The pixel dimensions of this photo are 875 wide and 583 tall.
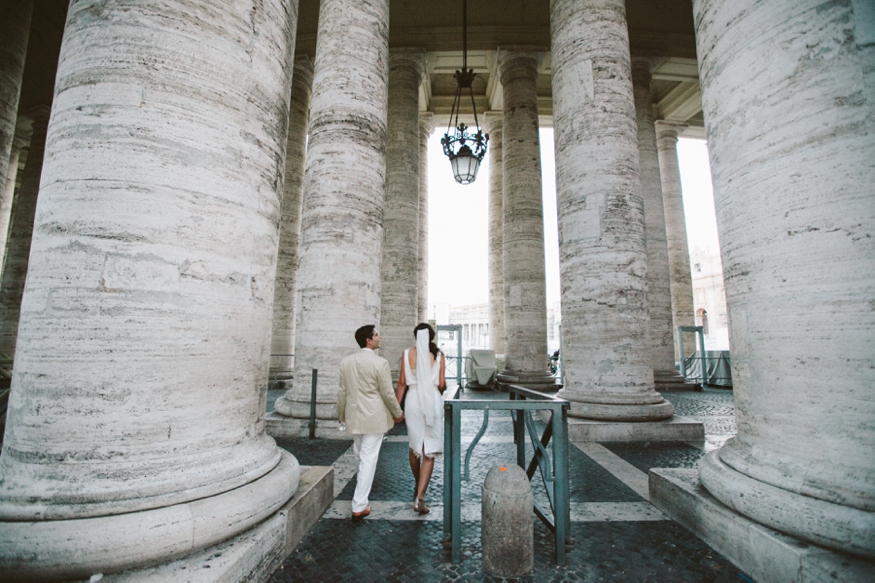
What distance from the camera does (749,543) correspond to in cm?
263

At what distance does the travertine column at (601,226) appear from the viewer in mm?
6551

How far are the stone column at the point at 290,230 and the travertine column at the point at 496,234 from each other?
7.99m

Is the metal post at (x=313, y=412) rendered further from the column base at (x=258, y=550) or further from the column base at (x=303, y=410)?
the column base at (x=258, y=550)

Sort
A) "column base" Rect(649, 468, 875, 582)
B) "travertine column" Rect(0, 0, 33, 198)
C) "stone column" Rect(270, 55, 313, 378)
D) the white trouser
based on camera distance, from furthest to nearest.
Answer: "stone column" Rect(270, 55, 313, 378)
"travertine column" Rect(0, 0, 33, 198)
the white trouser
"column base" Rect(649, 468, 875, 582)

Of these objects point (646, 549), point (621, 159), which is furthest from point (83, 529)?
point (621, 159)

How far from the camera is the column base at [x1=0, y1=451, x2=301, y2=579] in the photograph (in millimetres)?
1911

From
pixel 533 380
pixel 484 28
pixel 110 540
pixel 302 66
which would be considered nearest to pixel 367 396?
pixel 110 540

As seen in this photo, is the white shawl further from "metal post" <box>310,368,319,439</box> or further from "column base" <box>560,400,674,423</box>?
"column base" <box>560,400,674,423</box>

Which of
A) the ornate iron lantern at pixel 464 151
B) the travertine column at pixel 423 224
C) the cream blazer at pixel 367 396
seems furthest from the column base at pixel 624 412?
the travertine column at pixel 423 224

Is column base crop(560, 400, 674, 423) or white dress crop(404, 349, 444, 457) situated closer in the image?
white dress crop(404, 349, 444, 457)

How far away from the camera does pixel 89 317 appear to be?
2143 millimetres

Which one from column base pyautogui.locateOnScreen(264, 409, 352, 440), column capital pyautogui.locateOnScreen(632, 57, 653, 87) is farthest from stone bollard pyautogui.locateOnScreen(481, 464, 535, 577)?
column capital pyautogui.locateOnScreen(632, 57, 653, 87)

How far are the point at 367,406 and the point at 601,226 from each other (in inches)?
199

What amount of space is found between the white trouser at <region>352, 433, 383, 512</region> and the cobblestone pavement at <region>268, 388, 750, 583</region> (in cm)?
17
